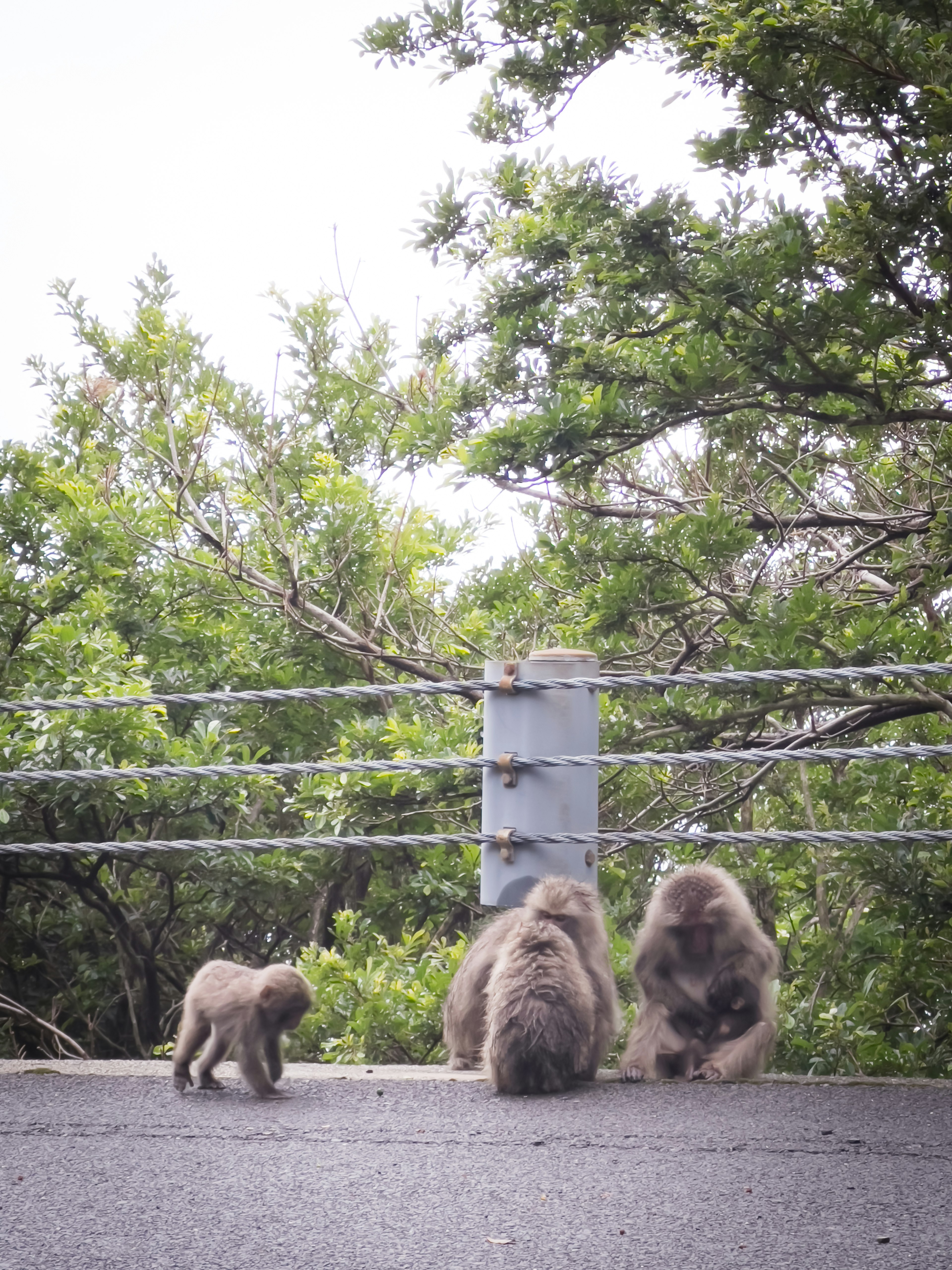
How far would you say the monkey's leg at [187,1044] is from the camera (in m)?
3.08

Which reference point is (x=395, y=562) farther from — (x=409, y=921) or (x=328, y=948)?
(x=328, y=948)

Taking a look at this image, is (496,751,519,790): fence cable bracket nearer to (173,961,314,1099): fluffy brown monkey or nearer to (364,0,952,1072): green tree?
(173,961,314,1099): fluffy brown monkey

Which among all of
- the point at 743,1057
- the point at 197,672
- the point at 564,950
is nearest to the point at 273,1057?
the point at 564,950

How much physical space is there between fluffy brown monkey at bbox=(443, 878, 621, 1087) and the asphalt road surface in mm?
331

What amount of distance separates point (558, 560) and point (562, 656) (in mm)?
2514

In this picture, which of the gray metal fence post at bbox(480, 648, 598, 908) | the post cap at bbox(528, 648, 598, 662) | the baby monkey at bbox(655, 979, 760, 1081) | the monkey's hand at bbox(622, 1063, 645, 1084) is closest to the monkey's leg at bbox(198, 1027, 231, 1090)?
the gray metal fence post at bbox(480, 648, 598, 908)

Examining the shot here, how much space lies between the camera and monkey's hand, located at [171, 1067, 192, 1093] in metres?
3.07

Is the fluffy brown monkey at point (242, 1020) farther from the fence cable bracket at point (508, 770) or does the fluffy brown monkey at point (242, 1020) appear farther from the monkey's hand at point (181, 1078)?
the fence cable bracket at point (508, 770)

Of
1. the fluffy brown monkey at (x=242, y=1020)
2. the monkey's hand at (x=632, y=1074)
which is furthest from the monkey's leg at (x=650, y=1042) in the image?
the fluffy brown monkey at (x=242, y=1020)

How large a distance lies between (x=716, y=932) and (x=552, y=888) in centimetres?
56

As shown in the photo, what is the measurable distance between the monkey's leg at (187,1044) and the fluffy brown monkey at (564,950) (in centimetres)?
74

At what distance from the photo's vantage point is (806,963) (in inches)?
251

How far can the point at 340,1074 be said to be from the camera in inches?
134

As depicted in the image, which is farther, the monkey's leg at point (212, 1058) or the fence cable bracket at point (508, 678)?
the fence cable bracket at point (508, 678)
